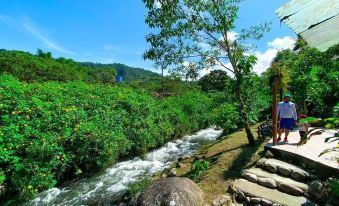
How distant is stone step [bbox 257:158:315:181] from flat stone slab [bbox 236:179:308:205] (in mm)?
754

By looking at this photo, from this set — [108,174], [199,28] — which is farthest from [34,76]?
[199,28]

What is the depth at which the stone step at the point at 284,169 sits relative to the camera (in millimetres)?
7879

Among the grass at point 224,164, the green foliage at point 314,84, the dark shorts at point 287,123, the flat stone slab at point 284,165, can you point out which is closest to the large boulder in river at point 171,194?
the grass at point 224,164

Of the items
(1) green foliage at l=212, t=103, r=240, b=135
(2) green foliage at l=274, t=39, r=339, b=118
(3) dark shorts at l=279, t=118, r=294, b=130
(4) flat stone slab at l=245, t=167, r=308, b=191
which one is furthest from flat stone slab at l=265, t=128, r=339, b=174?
(2) green foliage at l=274, t=39, r=339, b=118

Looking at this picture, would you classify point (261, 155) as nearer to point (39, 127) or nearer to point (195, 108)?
point (39, 127)

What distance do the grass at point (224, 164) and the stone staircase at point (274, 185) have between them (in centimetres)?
47

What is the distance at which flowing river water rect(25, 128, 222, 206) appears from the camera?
959 centimetres

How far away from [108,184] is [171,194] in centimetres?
461

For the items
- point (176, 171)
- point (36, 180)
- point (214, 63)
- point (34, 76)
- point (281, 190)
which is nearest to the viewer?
point (281, 190)

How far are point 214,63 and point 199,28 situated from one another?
124cm

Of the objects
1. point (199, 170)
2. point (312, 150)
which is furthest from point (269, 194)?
point (312, 150)

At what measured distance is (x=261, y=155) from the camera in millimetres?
9570

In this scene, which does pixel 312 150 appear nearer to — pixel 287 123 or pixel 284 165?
pixel 284 165

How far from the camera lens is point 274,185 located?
25.1 feet
